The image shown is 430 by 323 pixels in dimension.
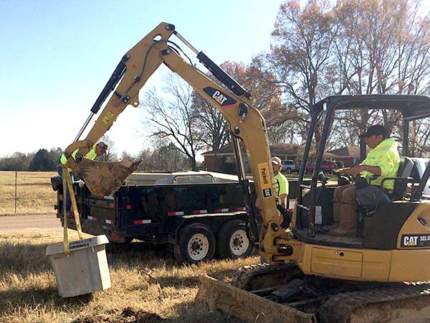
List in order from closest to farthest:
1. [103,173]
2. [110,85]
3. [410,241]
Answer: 1. [410,241]
2. [103,173]
3. [110,85]

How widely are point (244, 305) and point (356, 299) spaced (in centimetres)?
124

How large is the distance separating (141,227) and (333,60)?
28631 mm

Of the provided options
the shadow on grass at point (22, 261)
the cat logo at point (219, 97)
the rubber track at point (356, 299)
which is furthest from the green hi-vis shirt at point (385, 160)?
the shadow on grass at point (22, 261)

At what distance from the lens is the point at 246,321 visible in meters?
5.61

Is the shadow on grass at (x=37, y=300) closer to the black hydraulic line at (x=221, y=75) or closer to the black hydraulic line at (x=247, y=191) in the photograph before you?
the black hydraulic line at (x=247, y=191)

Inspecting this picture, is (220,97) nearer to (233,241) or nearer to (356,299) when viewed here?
(356,299)

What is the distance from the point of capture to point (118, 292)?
7.37 meters

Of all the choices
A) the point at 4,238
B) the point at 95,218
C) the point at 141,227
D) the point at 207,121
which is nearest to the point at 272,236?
the point at 141,227

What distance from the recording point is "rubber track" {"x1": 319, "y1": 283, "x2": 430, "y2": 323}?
4.91m

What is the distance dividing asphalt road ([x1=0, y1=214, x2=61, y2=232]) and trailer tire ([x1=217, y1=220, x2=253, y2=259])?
828 centimetres

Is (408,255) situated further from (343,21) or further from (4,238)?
(343,21)

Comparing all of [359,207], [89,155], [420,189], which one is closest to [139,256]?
[89,155]

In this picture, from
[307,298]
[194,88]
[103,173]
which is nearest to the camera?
[307,298]

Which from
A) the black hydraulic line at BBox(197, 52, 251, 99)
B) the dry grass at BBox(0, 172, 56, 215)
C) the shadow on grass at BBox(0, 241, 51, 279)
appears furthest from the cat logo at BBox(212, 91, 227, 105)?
the dry grass at BBox(0, 172, 56, 215)
